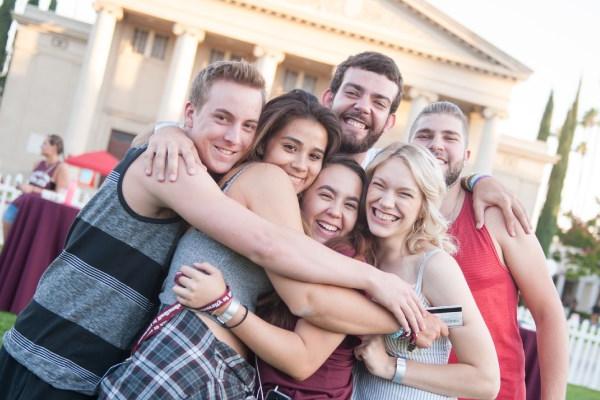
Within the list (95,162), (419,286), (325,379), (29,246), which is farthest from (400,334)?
(95,162)

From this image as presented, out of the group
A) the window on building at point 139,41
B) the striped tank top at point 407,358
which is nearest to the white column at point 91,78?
the window on building at point 139,41

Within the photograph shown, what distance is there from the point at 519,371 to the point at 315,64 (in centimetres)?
3072

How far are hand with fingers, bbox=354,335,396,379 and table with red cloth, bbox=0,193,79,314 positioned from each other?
7.16 metres

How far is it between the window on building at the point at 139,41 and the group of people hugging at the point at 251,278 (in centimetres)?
3183

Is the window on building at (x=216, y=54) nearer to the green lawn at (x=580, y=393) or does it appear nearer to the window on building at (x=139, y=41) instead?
the window on building at (x=139, y=41)

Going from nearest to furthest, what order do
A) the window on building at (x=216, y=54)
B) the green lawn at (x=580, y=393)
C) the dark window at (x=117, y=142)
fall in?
1. the green lawn at (x=580, y=393)
2. the dark window at (x=117, y=142)
3. the window on building at (x=216, y=54)

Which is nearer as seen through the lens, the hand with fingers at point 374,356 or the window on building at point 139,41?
the hand with fingers at point 374,356

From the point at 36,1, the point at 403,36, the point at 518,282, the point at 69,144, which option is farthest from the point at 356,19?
the point at 518,282

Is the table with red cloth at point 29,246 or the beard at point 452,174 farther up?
the beard at point 452,174

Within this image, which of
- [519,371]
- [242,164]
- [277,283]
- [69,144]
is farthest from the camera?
[69,144]

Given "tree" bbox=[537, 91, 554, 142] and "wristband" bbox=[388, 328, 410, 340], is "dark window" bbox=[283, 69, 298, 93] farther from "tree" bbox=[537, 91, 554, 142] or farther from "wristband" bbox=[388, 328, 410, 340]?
"wristband" bbox=[388, 328, 410, 340]

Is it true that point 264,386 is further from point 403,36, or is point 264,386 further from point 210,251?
point 403,36

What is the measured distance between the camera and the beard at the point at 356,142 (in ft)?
11.7

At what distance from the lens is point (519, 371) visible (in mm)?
3041
